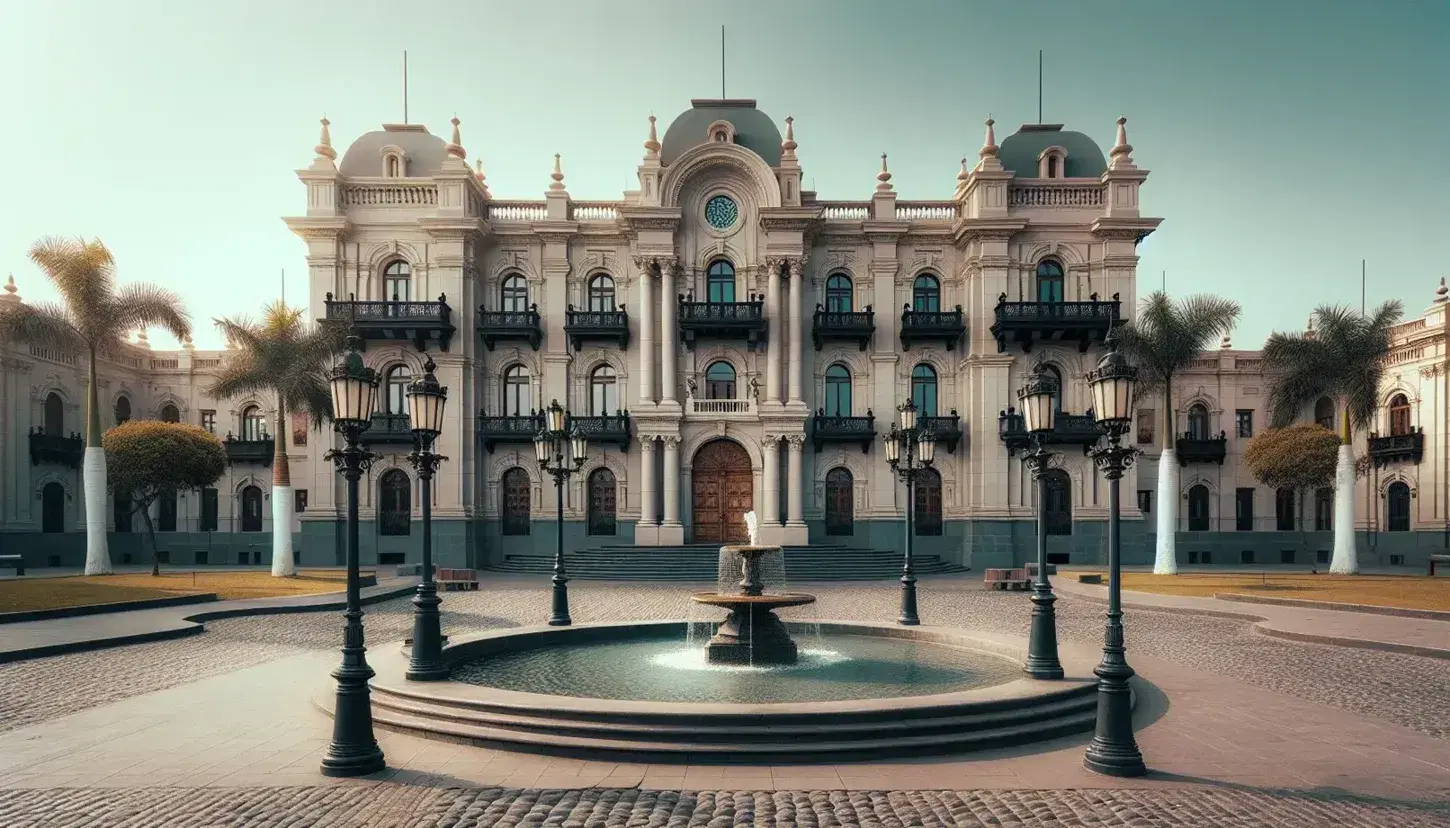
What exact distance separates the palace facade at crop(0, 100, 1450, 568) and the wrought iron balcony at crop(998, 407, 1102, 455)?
0.36ft

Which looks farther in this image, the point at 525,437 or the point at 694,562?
the point at 525,437

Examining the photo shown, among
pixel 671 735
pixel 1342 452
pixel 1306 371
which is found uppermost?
pixel 1306 371

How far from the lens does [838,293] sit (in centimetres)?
3566

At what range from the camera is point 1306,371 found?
3044 cm

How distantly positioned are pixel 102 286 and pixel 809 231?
2543 centimetres

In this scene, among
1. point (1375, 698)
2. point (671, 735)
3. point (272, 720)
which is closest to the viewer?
point (671, 735)

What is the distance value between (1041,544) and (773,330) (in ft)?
80.1

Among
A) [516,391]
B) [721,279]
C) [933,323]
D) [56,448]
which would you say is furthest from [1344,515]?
[56,448]

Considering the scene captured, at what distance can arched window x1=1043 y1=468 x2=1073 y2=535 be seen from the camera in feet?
112

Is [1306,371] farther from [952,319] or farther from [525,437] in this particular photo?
[525,437]

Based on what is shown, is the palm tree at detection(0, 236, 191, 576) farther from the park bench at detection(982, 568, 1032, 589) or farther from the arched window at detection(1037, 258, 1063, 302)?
the arched window at detection(1037, 258, 1063, 302)

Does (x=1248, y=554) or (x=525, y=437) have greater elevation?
(x=525, y=437)

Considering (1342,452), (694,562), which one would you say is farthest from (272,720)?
(1342,452)

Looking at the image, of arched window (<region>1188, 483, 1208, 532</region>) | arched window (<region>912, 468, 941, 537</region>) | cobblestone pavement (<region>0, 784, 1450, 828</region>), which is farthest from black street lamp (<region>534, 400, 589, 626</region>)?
arched window (<region>1188, 483, 1208, 532</region>)
